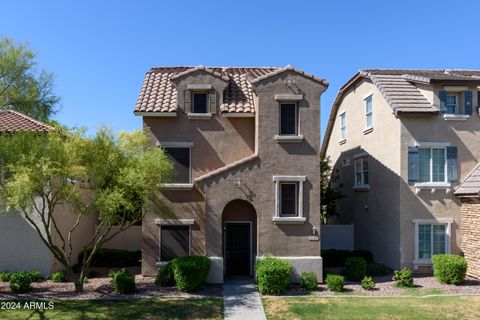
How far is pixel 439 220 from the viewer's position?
58.4 feet

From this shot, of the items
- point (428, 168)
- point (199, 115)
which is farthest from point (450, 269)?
point (199, 115)

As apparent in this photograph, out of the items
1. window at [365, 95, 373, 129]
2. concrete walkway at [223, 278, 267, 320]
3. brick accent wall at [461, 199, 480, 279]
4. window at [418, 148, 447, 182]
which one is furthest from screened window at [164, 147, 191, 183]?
brick accent wall at [461, 199, 480, 279]

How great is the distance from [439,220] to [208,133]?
38.1ft

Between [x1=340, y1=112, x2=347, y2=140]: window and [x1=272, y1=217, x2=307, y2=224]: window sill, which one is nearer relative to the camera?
[x1=272, y1=217, x2=307, y2=224]: window sill

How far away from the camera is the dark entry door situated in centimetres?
1758

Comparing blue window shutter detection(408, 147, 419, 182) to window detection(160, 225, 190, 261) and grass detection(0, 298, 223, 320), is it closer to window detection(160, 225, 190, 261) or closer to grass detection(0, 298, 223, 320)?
grass detection(0, 298, 223, 320)

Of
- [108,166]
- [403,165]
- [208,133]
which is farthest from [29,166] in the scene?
[403,165]

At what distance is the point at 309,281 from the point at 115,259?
33.3 feet

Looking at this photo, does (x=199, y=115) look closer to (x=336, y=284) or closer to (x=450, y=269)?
(x=336, y=284)

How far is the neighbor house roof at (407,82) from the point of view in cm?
1791

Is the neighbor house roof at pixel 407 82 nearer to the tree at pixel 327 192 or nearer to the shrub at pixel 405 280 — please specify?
the tree at pixel 327 192

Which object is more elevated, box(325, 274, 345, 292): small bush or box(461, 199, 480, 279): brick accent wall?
box(461, 199, 480, 279): brick accent wall

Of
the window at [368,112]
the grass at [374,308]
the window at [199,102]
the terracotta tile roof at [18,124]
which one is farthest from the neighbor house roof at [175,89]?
the grass at [374,308]

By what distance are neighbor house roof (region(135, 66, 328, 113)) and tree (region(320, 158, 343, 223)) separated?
744 cm
